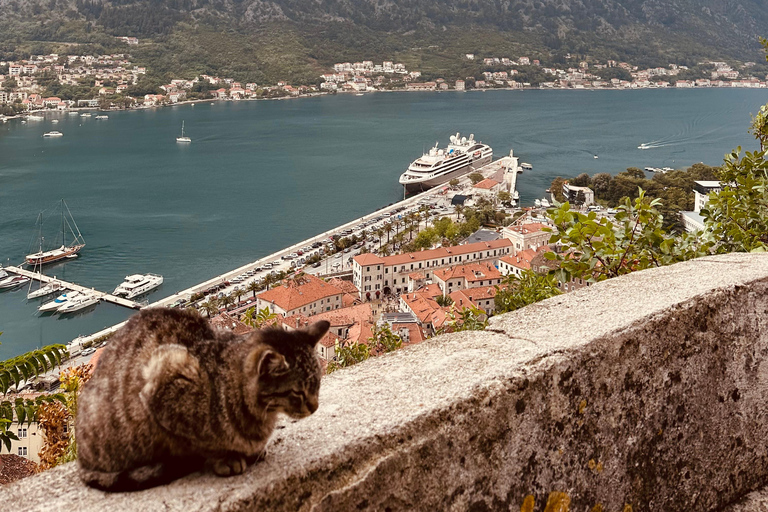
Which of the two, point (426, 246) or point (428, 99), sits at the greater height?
point (428, 99)

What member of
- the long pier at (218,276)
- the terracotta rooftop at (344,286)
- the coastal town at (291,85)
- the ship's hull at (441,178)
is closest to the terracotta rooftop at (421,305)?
the terracotta rooftop at (344,286)

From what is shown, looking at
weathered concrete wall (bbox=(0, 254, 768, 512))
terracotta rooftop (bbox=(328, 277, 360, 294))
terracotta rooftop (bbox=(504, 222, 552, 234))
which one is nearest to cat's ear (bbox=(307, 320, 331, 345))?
weathered concrete wall (bbox=(0, 254, 768, 512))

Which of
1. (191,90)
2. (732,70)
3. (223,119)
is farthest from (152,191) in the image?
(732,70)

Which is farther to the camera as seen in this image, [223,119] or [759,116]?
[223,119]

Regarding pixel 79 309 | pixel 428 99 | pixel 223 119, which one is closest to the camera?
pixel 79 309

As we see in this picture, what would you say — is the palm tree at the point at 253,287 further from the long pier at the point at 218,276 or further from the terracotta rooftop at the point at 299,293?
the long pier at the point at 218,276

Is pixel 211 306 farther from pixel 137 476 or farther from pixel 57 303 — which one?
pixel 137 476

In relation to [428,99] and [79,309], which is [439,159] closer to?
[79,309]
